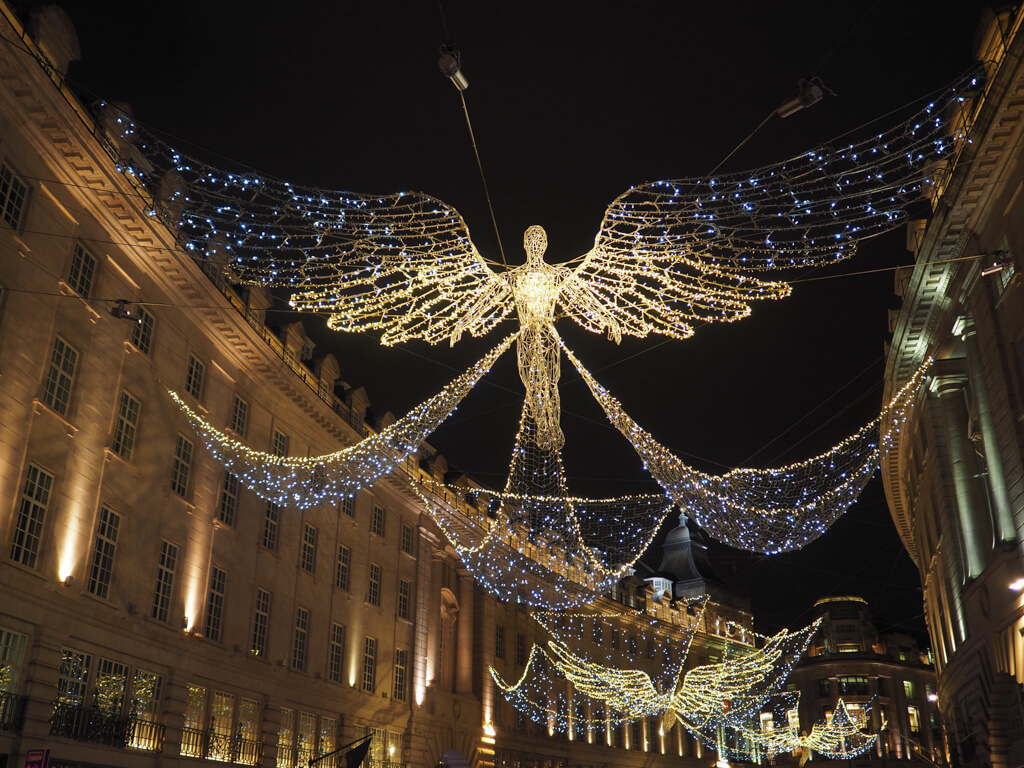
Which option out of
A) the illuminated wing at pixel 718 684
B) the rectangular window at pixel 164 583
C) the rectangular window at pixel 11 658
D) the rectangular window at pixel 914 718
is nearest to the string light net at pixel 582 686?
the illuminated wing at pixel 718 684

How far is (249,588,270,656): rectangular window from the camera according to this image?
27766 mm

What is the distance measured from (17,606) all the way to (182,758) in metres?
7.07

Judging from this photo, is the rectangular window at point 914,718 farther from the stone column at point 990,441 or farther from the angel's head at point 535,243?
the angel's head at point 535,243

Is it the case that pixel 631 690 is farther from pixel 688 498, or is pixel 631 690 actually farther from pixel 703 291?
pixel 703 291

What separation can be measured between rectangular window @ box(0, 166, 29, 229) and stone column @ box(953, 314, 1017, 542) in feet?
70.6

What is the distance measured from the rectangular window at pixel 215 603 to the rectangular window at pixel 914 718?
235 ft

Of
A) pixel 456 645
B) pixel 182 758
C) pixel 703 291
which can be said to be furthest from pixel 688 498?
pixel 456 645

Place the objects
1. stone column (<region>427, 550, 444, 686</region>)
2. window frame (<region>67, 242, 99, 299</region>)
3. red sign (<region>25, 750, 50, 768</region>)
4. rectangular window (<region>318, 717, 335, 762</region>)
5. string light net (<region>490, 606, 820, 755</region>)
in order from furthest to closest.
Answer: string light net (<region>490, 606, 820, 755</region>)
stone column (<region>427, 550, 444, 686</region>)
rectangular window (<region>318, 717, 335, 762</region>)
window frame (<region>67, 242, 99, 299</region>)
red sign (<region>25, 750, 50, 768</region>)

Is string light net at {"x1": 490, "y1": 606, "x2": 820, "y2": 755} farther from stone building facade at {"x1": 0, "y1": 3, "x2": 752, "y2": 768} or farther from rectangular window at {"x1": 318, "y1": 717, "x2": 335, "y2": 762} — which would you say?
rectangular window at {"x1": 318, "y1": 717, "x2": 335, "y2": 762}

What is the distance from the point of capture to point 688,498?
1745 cm

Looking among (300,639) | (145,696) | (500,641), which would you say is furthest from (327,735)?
(500,641)

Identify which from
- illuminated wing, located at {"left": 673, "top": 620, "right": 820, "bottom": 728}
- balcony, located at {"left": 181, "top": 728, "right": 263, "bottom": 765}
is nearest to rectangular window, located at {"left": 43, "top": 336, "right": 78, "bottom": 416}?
balcony, located at {"left": 181, "top": 728, "right": 263, "bottom": 765}

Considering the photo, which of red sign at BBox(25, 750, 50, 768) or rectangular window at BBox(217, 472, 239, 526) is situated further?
rectangular window at BBox(217, 472, 239, 526)

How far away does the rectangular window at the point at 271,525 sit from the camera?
2941 centimetres
